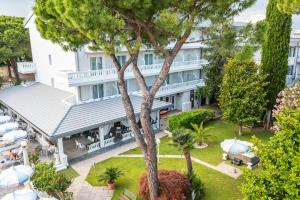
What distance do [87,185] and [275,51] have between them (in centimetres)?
2259

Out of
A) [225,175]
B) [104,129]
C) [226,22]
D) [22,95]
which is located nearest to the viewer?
[226,22]

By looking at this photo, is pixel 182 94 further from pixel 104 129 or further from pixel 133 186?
pixel 133 186

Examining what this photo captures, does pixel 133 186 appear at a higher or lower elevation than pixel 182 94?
lower

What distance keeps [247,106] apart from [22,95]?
1066 inches

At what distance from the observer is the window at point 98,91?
28.2m

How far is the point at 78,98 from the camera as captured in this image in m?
27.0

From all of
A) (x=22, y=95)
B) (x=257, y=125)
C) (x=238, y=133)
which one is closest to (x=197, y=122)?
(x=238, y=133)

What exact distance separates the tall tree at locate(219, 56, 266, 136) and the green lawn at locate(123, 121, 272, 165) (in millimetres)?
2173

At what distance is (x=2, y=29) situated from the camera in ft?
136

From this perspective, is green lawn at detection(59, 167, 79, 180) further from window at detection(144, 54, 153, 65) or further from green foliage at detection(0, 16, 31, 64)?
green foliage at detection(0, 16, 31, 64)

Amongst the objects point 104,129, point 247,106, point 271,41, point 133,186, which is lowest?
point 133,186

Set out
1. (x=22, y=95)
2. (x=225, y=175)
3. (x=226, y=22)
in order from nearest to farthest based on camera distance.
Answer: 1. (x=226, y=22)
2. (x=225, y=175)
3. (x=22, y=95)

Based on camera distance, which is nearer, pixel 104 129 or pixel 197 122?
pixel 104 129

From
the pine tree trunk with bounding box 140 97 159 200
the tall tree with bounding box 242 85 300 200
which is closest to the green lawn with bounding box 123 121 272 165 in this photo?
the pine tree trunk with bounding box 140 97 159 200
